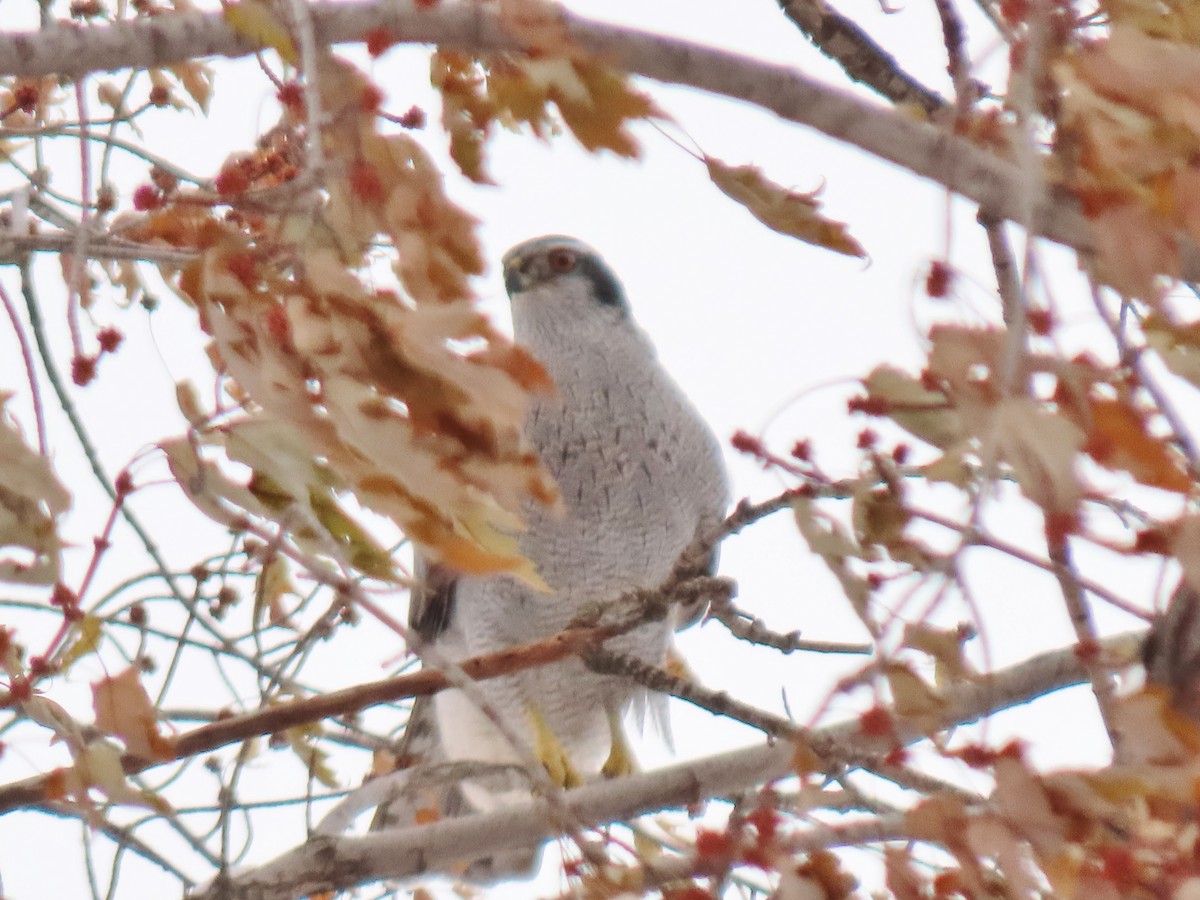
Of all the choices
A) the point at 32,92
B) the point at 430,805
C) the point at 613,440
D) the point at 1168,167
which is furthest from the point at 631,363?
the point at 1168,167

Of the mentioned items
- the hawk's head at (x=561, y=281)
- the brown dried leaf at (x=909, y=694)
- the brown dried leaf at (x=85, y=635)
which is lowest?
the brown dried leaf at (x=909, y=694)

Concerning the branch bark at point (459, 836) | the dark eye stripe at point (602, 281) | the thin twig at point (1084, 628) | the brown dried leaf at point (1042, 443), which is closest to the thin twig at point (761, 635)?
the branch bark at point (459, 836)

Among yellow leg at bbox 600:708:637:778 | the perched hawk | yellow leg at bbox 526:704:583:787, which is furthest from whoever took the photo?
yellow leg at bbox 600:708:637:778

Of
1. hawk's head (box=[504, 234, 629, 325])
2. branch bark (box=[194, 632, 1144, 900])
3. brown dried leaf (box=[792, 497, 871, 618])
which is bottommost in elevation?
brown dried leaf (box=[792, 497, 871, 618])

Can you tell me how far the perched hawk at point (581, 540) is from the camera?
4.11 m

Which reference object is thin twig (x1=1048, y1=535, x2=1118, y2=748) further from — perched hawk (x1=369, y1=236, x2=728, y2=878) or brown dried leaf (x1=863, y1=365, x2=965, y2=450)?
perched hawk (x1=369, y1=236, x2=728, y2=878)

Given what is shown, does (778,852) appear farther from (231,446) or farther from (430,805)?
(430,805)

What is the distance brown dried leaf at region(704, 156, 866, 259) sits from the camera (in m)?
1.43

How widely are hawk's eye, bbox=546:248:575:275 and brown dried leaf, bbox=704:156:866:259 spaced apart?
3172 millimetres

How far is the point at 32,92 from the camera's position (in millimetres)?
2848

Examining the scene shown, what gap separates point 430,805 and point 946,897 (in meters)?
2.61

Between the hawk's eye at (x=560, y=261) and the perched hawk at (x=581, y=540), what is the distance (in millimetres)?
52

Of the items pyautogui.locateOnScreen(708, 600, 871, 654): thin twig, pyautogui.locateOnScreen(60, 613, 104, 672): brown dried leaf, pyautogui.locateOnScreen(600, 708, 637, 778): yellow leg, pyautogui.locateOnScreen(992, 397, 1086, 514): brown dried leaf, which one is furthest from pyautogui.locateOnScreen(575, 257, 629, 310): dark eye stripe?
pyautogui.locateOnScreen(992, 397, 1086, 514): brown dried leaf

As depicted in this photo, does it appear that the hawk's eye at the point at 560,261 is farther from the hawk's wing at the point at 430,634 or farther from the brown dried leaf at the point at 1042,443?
the brown dried leaf at the point at 1042,443
